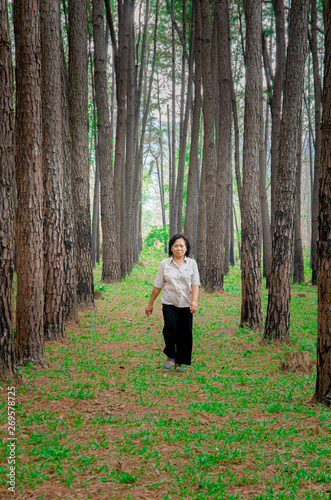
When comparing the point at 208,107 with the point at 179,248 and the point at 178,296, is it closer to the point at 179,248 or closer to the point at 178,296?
the point at 179,248

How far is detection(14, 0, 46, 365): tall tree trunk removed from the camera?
15.3ft

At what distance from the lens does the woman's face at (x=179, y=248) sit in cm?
509

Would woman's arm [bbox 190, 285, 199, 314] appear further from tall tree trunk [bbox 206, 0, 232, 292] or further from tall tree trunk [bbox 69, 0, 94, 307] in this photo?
tall tree trunk [bbox 206, 0, 232, 292]

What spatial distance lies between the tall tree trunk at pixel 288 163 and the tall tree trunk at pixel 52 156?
11.6 ft

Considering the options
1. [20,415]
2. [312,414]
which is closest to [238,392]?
[312,414]

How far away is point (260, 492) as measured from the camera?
2.40m

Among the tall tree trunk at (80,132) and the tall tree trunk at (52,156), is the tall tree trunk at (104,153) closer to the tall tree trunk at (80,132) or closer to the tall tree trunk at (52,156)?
the tall tree trunk at (80,132)

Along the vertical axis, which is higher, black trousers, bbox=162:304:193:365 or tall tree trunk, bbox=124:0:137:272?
tall tree trunk, bbox=124:0:137:272

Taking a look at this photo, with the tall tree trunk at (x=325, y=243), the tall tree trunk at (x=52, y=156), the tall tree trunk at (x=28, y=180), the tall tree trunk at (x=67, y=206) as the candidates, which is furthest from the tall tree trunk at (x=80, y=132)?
the tall tree trunk at (x=325, y=243)

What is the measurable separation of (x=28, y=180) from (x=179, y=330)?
276 cm

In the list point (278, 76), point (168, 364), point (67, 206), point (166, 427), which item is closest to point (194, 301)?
point (168, 364)

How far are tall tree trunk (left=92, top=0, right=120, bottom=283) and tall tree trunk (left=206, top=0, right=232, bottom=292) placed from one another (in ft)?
10.8

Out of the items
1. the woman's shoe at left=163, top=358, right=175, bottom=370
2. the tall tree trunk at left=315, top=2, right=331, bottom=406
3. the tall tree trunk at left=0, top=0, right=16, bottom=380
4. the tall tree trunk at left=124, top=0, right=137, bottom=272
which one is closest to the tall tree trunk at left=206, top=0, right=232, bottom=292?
the tall tree trunk at left=124, top=0, right=137, bottom=272

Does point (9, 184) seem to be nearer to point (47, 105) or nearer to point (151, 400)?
point (47, 105)
